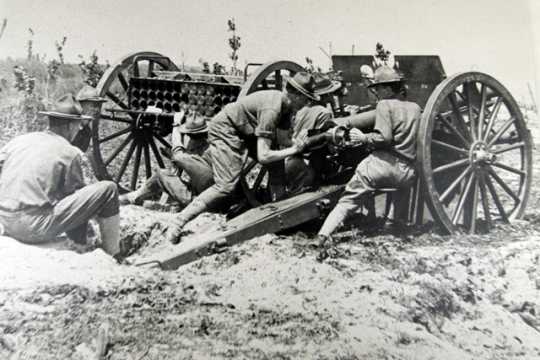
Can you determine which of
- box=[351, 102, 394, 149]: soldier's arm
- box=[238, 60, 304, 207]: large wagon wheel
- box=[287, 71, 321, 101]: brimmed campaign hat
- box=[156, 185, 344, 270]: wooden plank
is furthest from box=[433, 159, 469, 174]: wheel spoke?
box=[238, 60, 304, 207]: large wagon wheel

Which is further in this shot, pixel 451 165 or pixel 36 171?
pixel 451 165

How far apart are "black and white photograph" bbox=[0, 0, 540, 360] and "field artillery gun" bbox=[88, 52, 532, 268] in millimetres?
22

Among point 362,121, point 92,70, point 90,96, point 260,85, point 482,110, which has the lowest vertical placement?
point 362,121

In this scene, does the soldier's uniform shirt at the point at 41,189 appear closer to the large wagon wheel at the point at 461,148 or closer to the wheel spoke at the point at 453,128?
the large wagon wheel at the point at 461,148

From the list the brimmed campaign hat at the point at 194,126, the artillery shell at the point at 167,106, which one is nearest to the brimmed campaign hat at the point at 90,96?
the artillery shell at the point at 167,106

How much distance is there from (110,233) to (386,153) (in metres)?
2.60

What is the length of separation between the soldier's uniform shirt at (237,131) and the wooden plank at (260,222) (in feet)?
1.18

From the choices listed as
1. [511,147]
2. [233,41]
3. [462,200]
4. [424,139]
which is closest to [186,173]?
[233,41]

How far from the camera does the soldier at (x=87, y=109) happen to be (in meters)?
6.11

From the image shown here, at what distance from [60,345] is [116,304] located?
457 mm


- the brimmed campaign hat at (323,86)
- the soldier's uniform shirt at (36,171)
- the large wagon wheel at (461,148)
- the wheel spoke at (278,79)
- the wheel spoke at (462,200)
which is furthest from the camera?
the wheel spoke at (278,79)

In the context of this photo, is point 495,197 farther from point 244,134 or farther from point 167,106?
point 167,106

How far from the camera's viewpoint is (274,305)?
3277mm

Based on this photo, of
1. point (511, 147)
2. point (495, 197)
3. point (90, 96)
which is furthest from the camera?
point (90, 96)
